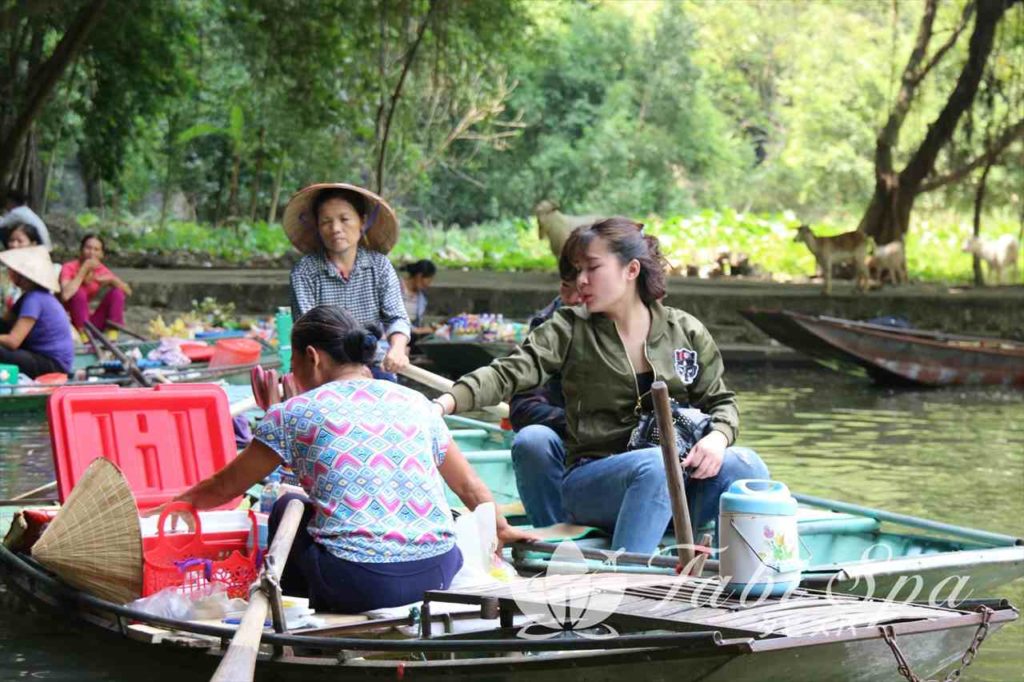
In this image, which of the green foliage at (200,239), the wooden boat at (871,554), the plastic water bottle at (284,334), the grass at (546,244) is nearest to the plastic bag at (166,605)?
the wooden boat at (871,554)

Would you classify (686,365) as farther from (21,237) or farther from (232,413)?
(21,237)

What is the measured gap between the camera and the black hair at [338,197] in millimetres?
6230

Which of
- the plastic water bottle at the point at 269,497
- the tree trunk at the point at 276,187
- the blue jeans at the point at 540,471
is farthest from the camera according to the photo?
the tree trunk at the point at 276,187

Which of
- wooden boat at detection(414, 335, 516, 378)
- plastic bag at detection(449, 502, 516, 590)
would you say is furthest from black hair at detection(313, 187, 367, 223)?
wooden boat at detection(414, 335, 516, 378)

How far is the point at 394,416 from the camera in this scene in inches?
155

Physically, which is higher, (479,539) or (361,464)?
(361,464)

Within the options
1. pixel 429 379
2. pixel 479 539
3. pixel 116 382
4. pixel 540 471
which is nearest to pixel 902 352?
pixel 116 382

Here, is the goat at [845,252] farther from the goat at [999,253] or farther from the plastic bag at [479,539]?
the plastic bag at [479,539]

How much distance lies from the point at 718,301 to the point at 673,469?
12.9 m

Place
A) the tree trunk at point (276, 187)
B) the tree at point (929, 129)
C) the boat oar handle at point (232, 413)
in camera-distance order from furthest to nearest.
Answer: the tree trunk at point (276, 187)
the tree at point (929, 129)
the boat oar handle at point (232, 413)

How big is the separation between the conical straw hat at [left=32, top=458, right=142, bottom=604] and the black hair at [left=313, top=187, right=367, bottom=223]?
2028 millimetres

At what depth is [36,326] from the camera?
9.77 m

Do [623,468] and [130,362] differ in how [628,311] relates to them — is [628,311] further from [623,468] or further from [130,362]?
[130,362]

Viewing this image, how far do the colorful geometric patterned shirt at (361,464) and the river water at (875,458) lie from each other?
1.14 metres
